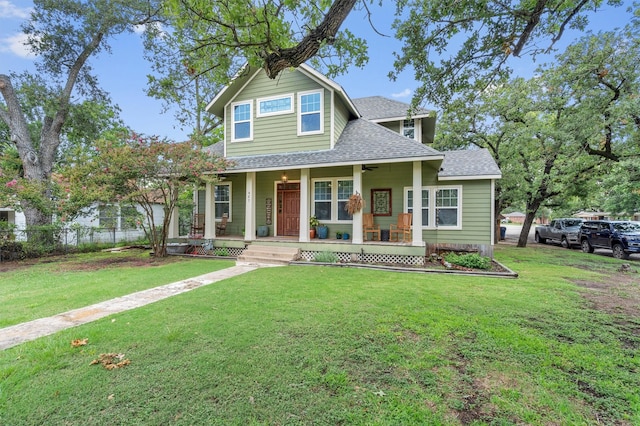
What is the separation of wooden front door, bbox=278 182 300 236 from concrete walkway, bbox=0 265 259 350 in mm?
4947

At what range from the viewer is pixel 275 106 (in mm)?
11156

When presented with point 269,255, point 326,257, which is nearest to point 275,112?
point 269,255

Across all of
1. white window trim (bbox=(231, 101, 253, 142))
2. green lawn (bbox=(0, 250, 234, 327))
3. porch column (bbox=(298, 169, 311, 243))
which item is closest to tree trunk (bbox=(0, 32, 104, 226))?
green lawn (bbox=(0, 250, 234, 327))

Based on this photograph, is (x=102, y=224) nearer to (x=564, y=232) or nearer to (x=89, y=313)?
(x=89, y=313)

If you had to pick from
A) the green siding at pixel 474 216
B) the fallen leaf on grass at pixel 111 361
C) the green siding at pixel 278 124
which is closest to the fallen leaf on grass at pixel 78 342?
the fallen leaf on grass at pixel 111 361

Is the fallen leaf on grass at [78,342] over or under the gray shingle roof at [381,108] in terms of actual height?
under

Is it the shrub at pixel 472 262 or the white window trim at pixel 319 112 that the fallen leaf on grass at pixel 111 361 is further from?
the white window trim at pixel 319 112

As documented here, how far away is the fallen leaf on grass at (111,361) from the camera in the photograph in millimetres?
2910

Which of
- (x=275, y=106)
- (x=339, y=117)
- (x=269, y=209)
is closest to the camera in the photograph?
(x=339, y=117)

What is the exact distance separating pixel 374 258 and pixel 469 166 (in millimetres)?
5547

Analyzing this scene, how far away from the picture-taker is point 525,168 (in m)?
15.4

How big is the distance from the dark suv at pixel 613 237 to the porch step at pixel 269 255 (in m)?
14.6

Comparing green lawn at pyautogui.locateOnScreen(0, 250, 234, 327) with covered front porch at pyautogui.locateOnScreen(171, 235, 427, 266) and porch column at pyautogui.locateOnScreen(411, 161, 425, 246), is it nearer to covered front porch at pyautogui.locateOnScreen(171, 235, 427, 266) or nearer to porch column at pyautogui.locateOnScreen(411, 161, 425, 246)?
covered front porch at pyautogui.locateOnScreen(171, 235, 427, 266)

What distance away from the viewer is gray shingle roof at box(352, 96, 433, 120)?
12.5 metres
